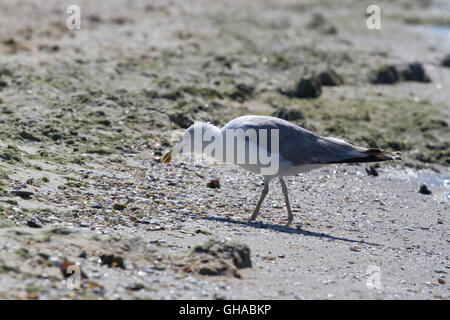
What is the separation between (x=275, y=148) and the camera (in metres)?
7.88

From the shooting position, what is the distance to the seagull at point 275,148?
7.79 m

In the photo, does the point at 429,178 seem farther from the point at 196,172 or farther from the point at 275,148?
the point at 275,148

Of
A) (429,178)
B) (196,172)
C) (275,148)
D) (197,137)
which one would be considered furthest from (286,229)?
(429,178)

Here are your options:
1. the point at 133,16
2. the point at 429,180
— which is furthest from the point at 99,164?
the point at 133,16

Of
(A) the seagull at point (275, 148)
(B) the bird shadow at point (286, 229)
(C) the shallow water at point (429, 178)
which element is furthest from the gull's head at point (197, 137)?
(C) the shallow water at point (429, 178)

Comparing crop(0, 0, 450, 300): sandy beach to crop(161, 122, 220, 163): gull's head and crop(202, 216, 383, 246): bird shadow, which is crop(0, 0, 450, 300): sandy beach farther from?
crop(161, 122, 220, 163): gull's head

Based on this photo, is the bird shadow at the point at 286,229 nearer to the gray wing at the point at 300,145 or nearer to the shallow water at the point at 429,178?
the gray wing at the point at 300,145

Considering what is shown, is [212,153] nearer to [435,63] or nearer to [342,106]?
[342,106]

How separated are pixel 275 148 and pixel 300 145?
1.17ft

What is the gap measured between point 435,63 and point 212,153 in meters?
12.9

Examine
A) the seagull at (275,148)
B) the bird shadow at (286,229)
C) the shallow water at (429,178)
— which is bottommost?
the shallow water at (429,178)

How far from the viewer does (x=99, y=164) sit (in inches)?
358

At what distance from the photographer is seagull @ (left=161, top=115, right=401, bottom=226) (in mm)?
7785

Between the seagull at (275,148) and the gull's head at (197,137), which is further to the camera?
the gull's head at (197,137)
